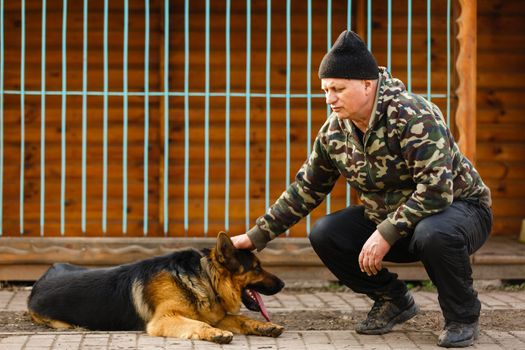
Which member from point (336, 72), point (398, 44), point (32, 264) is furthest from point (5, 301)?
point (398, 44)

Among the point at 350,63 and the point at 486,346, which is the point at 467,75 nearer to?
the point at 350,63

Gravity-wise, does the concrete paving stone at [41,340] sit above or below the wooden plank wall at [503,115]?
below

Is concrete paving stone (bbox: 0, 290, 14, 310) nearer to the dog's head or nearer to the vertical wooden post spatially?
the dog's head

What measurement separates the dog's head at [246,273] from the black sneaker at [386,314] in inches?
21.2

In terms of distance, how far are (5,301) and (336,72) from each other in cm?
315

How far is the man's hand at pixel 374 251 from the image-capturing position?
5043 mm

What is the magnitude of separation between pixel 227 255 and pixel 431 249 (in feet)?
3.88

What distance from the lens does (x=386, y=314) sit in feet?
18.4

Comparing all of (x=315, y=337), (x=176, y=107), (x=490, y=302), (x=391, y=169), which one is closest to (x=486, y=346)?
(x=315, y=337)

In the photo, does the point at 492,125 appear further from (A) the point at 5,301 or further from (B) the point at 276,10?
(A) the point at 5,301

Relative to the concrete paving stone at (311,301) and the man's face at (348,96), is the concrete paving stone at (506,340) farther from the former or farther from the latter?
the concrete paving stone at (311,301)

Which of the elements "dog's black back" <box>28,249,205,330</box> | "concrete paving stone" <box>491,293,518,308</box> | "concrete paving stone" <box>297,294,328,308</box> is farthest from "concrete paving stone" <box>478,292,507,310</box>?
"dog's black back" <box>28,249,205,330</box>

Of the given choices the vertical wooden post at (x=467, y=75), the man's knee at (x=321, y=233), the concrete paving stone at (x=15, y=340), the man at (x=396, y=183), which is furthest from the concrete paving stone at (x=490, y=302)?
the concrete paving stone at (x=15, y=340)

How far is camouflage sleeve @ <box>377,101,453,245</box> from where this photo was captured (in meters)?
4.98
